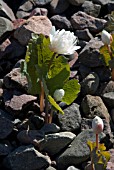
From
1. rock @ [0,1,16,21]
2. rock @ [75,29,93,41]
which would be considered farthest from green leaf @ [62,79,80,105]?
rock @ [0,1,16,21]

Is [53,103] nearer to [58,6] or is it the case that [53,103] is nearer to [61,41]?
[61,41]

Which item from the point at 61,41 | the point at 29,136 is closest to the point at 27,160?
the point at 29,136

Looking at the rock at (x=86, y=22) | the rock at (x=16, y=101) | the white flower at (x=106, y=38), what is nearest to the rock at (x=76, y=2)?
the rock at (x=86, y=22)

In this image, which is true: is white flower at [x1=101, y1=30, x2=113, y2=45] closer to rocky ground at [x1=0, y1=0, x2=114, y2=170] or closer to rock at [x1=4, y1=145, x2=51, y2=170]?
rocky ground at [x1=0, y1=0, x2=114, y2=170]

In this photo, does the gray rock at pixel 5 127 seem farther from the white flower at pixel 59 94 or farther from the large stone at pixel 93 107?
the large stone at pixel 93 107

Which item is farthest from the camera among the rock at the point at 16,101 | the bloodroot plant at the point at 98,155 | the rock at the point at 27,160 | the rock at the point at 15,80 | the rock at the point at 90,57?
the rock at the point at 90,57

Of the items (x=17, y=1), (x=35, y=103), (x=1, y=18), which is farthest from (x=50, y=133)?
(x=17, y=1)
